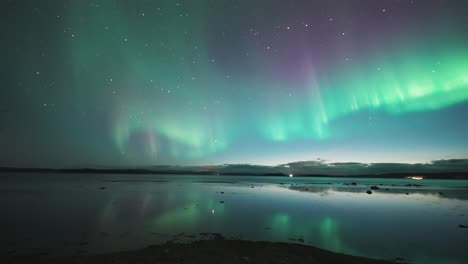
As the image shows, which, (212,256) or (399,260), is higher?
(212,256)

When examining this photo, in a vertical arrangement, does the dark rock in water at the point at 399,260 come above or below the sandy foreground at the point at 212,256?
below

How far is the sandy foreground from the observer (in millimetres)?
14688

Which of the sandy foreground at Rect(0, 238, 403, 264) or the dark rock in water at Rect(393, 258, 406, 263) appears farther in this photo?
the dark rock in water at Rect(393, 258, 406, 263)

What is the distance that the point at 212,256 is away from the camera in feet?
50.9

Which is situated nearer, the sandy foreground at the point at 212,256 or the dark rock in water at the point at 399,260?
the sandy foreground at the point at 212,256

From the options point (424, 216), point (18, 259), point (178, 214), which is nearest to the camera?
point (18, 259)

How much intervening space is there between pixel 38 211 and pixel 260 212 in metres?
26.6

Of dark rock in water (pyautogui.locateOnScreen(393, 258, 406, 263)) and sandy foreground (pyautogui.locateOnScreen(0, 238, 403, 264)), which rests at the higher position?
sandy foreground (pyautogui.locateOnScreen(0, 238, 403, 264))

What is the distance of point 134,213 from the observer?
1400 inches

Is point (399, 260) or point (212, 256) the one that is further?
point (399, 260)

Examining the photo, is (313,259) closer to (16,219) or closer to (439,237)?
(439,237)

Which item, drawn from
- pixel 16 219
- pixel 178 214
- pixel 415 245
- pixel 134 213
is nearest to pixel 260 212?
pixel 178 214

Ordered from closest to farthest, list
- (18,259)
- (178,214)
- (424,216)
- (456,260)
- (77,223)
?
(18,259), (456,260), (77,223), (178,214), (424,216)

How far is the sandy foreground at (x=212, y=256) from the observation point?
1469 cm
